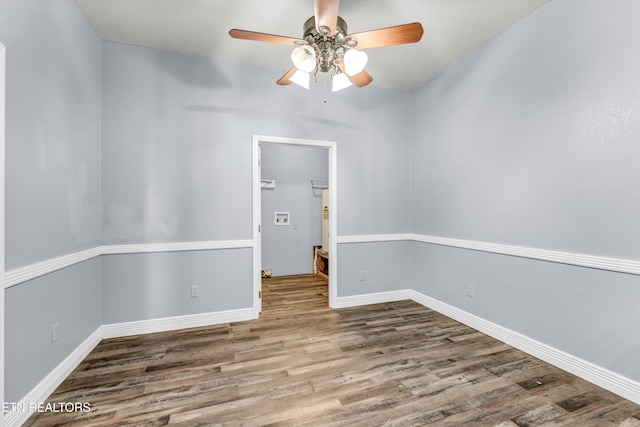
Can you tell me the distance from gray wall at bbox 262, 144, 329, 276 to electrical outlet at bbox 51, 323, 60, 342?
339cm

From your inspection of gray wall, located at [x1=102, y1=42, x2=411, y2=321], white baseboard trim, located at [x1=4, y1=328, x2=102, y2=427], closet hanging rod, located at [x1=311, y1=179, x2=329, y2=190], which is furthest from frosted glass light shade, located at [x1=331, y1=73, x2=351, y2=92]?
closet hanging rod, located at [x1=311, y1=179, x2=329, y2=190]

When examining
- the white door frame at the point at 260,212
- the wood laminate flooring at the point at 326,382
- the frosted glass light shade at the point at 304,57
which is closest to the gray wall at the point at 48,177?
the wood laminate flooring at the point at 326,382

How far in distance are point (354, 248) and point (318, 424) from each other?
88.9 inches

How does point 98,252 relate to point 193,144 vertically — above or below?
below

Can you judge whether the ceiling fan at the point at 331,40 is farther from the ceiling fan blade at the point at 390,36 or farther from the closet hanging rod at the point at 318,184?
the closet hanging rod at the point at 318,184

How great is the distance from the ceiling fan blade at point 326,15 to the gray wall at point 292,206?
368 cm

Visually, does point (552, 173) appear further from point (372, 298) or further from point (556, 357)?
point (372, 298)

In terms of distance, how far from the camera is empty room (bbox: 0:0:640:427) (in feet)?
5.77

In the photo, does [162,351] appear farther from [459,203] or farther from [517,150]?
[517,150]

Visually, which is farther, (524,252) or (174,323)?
(174,323)

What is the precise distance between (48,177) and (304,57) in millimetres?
1968

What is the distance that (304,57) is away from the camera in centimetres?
194

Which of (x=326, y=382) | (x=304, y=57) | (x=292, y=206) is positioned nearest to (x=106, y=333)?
(x=326, y=382)

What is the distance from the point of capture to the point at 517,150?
8.36ft
